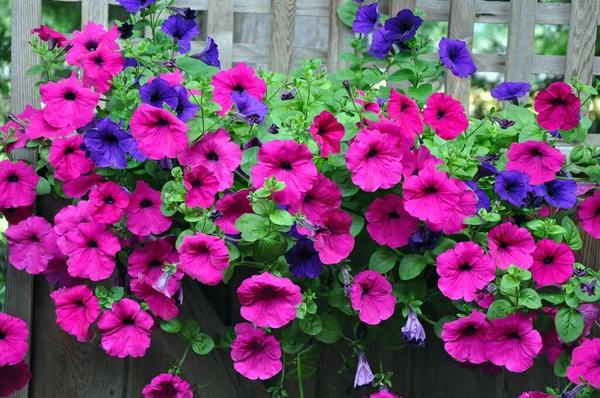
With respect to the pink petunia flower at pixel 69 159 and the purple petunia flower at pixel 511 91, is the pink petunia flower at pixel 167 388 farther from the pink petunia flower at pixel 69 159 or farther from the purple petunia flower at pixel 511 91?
the purple petunia flower at pixel 511 91

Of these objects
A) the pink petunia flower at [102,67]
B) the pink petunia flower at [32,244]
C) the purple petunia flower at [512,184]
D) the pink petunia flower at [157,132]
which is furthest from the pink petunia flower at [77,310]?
the purple petunia flower at [512,184]

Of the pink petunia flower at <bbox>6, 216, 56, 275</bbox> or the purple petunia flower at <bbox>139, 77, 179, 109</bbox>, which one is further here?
the pink petunia flower at <bbox>6, 216, 56, 275</bbox>

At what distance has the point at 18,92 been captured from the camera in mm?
2234

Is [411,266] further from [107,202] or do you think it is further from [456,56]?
[107,202]

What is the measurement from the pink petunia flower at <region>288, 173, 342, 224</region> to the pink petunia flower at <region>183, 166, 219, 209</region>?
0.17m

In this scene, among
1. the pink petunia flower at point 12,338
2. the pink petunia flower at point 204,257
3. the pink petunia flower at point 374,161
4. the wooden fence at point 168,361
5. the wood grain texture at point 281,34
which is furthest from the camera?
the wood grain texture at point 281,34

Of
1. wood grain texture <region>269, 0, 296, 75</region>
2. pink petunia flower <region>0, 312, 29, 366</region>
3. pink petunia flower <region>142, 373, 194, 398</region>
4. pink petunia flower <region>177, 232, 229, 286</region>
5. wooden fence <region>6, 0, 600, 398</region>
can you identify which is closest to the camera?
pink petunia flower <region>177, 232, 229, 286</region>

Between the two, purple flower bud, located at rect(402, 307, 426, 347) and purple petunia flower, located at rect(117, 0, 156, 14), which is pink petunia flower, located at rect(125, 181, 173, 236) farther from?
purple flower bud, located at rect(402, 307, 426, 347)

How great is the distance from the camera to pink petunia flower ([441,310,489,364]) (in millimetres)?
1849

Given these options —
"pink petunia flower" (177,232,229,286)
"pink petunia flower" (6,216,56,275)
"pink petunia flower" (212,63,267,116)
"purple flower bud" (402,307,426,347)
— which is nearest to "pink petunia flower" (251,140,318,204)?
"pink petunia flower" (177,232,229,286)

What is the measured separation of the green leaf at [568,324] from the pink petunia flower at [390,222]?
0.37 m

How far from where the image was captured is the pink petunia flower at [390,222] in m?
1.86

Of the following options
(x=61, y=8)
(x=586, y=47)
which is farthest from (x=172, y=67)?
(x=61, y=8)

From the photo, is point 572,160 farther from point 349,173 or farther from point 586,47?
point 586,47
